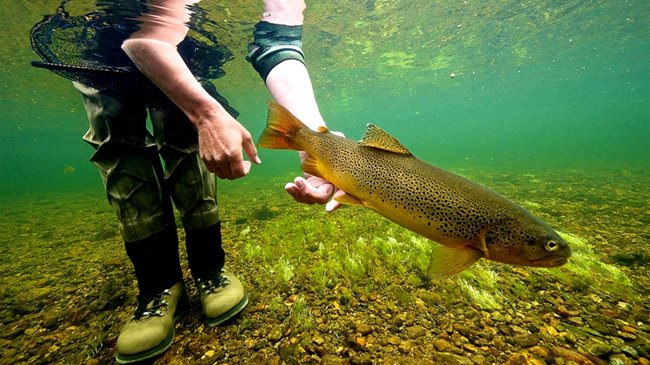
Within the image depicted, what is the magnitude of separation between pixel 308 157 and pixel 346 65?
25.1 meters

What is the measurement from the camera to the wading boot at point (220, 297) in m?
2.54

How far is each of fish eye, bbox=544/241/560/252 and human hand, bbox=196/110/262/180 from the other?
187cm

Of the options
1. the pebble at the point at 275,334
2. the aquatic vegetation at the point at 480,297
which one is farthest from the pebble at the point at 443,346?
the pebble at the point at 275,334

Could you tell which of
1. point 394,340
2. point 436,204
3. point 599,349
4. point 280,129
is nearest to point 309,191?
point 280,129

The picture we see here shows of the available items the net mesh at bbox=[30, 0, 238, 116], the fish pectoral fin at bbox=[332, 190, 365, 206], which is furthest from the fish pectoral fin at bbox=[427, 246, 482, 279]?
the net mesh at bbox=[30, 0, 238, 116]

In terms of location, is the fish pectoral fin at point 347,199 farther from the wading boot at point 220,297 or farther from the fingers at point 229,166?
the wading boot at point 220,297

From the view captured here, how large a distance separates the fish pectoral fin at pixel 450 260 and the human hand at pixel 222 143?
1.34 meters

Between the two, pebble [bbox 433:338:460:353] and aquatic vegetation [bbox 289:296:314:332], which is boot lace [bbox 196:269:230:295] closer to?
aquatic vegetation [bbox 289:296:314:332]

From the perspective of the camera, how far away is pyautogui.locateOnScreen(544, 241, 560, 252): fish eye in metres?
1.60

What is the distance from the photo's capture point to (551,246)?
160cm

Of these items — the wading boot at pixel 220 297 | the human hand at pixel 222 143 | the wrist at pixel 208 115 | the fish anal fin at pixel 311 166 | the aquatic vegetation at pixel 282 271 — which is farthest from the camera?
the aquatic vegetation at pixel 282 271

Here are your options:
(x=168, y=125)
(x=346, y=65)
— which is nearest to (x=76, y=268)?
(x=168, y=125)

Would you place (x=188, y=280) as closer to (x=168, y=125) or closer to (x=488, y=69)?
(x=168, y=125)

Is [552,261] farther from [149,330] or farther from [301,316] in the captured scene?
[149,330]
